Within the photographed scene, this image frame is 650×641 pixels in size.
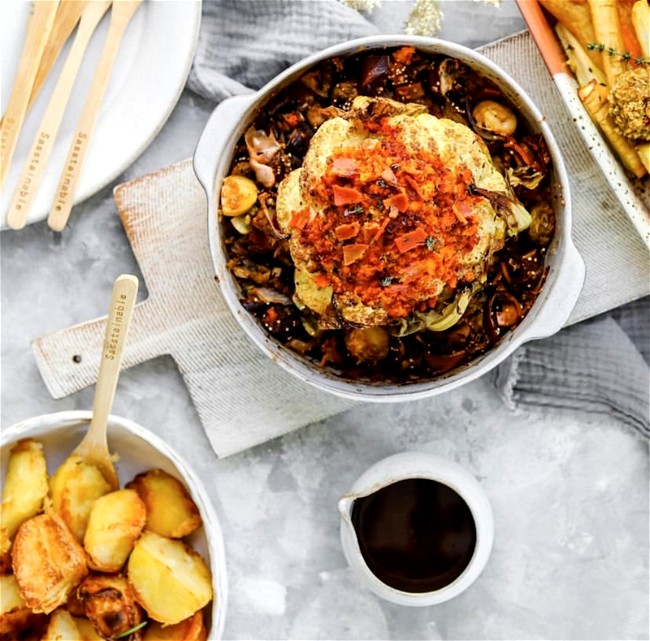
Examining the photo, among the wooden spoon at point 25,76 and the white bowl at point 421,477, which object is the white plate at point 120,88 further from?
the white bowl at point 421,477

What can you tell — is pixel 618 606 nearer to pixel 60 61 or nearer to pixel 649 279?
pixel 649 279

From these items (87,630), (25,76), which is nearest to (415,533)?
(87,630)

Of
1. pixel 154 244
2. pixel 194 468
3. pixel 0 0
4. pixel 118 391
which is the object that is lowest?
pixel 194 468

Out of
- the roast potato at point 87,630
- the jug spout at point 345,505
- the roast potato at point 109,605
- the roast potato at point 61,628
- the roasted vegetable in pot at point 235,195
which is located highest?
the roasted vegetable in pot at point 235,195

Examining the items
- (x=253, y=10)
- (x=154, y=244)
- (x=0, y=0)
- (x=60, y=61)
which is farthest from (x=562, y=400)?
(x=0, y=0)

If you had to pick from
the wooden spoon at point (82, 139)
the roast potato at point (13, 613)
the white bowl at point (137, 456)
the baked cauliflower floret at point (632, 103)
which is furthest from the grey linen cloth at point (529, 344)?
the roast potato at point (13, 613)
